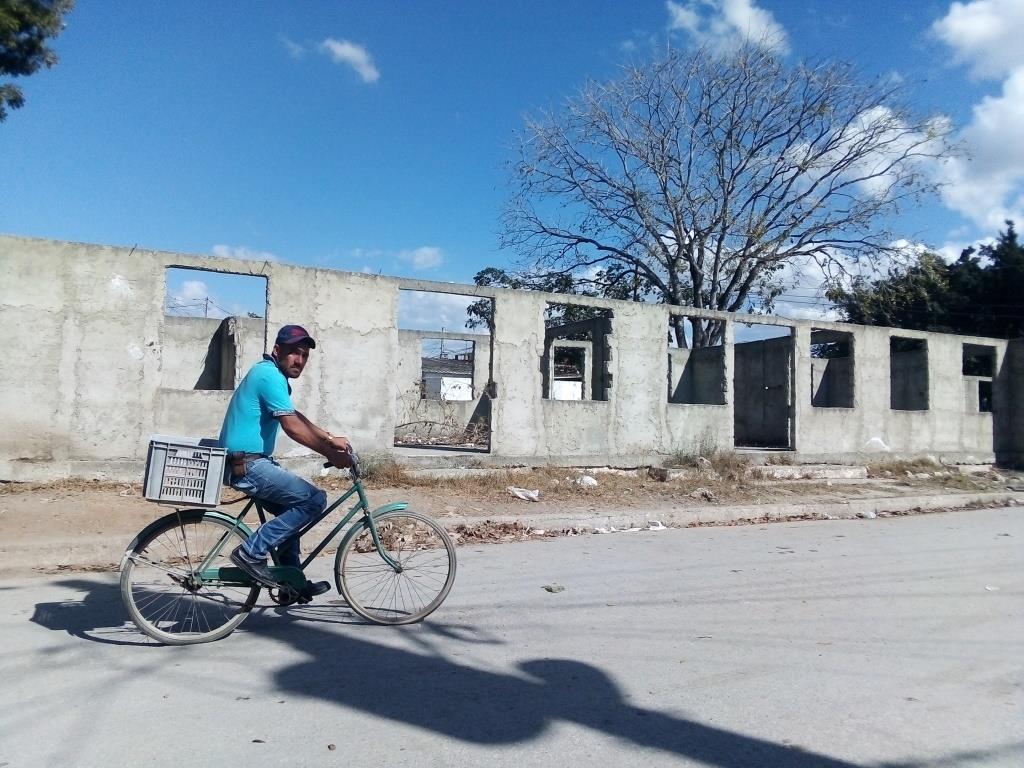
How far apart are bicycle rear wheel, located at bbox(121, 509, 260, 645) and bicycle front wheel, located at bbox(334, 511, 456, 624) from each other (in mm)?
695

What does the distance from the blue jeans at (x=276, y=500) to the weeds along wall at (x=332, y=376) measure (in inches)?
235

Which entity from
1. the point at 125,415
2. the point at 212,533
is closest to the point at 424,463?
the point at 125,415

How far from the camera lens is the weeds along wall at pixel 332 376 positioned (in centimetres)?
930

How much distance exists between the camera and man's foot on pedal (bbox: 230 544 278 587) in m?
4.49

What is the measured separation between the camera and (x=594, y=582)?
6.42m

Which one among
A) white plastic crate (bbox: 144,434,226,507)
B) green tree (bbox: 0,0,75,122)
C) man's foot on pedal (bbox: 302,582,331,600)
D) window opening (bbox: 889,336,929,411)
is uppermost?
green tree (bbox: 0,0,75,122)

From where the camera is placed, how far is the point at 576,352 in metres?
24.7

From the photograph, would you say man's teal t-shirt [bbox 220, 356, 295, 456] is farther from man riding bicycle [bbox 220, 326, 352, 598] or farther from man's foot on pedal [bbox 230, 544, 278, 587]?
man's foot on pedal [bbox 230, 544, 278, 587]

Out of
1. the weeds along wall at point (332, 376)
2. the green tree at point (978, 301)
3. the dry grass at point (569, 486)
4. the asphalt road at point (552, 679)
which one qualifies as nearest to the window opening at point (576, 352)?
the weeds along wall at point (332, 376)

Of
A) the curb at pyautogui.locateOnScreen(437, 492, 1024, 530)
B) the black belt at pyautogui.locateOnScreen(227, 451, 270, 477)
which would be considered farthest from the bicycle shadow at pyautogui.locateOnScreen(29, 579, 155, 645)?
the curb at pyautogui.locateOnScreen(437, 492, 1024, 530)

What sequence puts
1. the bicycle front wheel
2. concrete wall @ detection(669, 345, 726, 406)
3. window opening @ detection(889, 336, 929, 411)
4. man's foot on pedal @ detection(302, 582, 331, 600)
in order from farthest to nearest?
concrete wall @ detection(669, 345, 726, 406) → window opening @ detection(889, 336, 929, 411) → the bicycle front wheel → man's foot on pedal @ detection(302, 582, 331, 600)

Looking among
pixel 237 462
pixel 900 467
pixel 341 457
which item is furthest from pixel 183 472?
pixel 900 467

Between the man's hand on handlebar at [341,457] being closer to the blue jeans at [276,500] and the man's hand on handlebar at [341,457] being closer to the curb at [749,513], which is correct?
the blue jeans at [276,500]

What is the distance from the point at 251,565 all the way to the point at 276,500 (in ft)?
1.30
